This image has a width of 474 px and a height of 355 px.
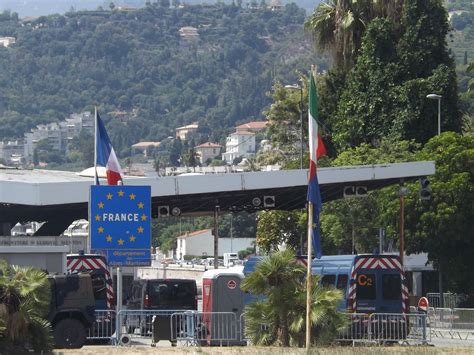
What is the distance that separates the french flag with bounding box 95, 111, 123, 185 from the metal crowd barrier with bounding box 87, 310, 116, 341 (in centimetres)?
491

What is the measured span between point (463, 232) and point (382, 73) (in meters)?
14.0

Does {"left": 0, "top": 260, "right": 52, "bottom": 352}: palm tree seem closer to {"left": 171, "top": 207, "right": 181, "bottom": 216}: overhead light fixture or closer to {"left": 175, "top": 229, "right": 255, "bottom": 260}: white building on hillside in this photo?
{"left": 171, "top": 207, "right": 181, "bottom": 216}: overhead light fixture

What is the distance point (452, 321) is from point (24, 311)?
2220cm

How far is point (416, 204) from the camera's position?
5828 cm

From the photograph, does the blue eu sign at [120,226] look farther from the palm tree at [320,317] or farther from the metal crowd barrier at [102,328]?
the palm tree at [320,317]

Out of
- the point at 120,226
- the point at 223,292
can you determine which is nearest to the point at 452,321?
the point at 223,292

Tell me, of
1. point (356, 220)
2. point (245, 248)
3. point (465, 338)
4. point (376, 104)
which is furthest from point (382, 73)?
point (245, 248)

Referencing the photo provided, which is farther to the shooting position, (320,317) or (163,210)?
(163,210)

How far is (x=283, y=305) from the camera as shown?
29984 mm

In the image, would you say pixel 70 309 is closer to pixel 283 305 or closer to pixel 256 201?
pixel 283 305

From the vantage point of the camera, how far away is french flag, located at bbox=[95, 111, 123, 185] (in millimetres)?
39156

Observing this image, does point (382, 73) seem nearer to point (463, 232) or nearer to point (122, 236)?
point (463, 232)

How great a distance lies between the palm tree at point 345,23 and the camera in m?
71.6

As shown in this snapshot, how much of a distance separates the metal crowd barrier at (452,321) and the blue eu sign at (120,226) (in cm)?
1591
